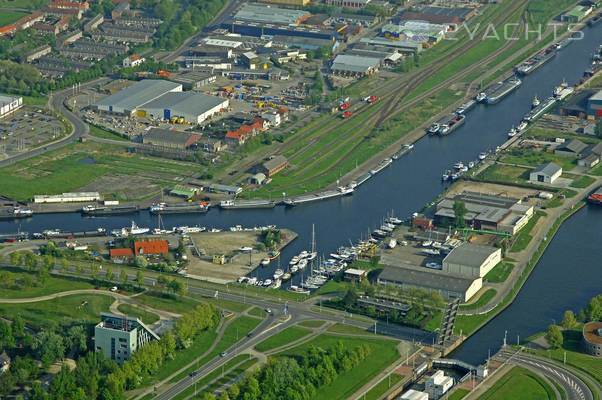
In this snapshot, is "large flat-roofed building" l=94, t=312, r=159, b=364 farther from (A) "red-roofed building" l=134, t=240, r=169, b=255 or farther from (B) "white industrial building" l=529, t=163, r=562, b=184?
(B) "white industrial building" l=529, t=163, r=562, b=184

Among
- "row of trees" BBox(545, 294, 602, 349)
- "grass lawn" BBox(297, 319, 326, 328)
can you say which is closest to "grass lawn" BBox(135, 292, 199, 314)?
"grass lawn" BBox(297, 319, 326, 328)

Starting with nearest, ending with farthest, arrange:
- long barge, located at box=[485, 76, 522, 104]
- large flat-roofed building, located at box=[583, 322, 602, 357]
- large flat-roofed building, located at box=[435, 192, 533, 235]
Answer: large flat-roofed building, located at box=[583, 322, 602, 357], large flat-roofed building, located at box=[435, 192, 533, 235], long barge, located at box=[485, 76, 522, 104]

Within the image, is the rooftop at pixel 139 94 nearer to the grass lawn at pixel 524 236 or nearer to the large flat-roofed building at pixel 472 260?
the grass lawn at pixel 524 236

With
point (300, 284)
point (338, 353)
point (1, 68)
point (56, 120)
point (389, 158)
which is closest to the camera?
point (338, 353)

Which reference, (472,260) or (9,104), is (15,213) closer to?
(9,104)

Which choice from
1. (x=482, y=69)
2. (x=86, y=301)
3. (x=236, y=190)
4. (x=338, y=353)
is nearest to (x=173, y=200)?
(x=236, y=190)

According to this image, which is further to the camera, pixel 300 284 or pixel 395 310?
pixel 300 284

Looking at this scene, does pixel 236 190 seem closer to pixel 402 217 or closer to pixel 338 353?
pixel 402 217

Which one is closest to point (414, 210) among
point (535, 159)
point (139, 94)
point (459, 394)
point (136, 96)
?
point (535, 159)
